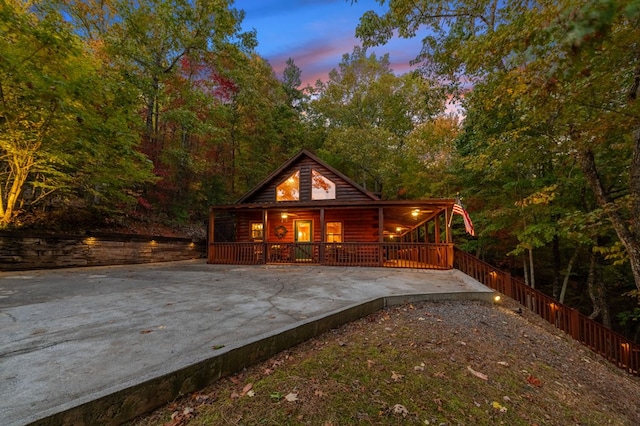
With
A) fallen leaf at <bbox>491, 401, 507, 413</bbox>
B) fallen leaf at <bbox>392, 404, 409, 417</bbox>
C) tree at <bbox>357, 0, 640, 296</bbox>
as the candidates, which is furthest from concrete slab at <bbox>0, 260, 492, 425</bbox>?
tree at <bbox>357, 0, 640, 296</bbox>

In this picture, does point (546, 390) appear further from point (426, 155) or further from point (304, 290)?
point (426, 155)

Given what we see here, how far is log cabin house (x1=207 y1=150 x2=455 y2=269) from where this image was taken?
10.7 meters

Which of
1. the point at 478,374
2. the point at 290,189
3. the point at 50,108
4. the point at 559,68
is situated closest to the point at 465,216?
the point at 478,374

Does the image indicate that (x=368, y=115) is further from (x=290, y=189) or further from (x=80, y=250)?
(x=80, y=250)

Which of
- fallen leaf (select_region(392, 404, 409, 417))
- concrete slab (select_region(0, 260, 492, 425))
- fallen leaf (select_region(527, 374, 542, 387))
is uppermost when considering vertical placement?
concrete slab (select_region(0, 260, 492, 425))

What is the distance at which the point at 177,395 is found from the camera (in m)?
2.16

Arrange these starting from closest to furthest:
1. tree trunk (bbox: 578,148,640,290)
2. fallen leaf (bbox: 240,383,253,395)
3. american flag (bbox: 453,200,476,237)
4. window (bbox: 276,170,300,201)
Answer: fallen leaf (bbox: 240,383,253,395)
tree trunk (bbox: 578,148,640,290)
american flag (bbox: 453,200,476,237)
window (bbox: 276,170,300,201)

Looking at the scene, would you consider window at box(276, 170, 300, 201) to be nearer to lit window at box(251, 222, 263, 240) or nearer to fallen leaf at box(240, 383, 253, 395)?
lit window at box(251, 222, 263, 240)

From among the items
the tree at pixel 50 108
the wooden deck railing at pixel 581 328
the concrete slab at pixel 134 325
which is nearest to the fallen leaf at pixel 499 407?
the concrete slab at pixel 134 325

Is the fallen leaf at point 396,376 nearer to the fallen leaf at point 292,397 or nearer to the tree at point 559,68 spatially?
the fallen leaf at point 292,397

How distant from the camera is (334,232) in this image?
14320mm

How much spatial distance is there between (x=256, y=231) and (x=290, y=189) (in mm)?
3259

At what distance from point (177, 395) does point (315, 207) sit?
9.85 metres

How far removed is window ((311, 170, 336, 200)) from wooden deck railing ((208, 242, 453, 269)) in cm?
269
